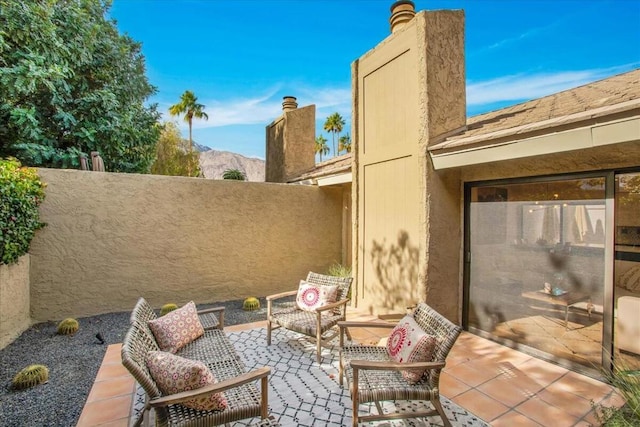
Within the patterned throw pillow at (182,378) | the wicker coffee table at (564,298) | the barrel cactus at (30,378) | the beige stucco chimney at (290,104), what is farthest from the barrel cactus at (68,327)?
the beige stucco chimney at (290,104)

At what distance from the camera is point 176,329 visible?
395cm

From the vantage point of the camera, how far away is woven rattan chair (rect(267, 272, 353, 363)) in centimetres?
483

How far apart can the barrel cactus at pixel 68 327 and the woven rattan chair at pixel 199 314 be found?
2.58 m

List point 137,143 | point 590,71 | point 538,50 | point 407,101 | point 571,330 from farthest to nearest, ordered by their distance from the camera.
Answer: point 538,50
point 590,71
point 137,143
point 407,101
point 571,330

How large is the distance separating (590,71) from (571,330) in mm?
13032

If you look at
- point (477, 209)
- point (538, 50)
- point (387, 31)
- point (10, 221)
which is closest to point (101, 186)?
point (10, 221)

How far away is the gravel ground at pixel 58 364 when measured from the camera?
352 centimetres

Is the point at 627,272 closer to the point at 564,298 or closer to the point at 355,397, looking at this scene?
the point at 564,298

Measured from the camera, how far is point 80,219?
6641mm

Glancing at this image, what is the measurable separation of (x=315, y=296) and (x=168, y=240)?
4212mm

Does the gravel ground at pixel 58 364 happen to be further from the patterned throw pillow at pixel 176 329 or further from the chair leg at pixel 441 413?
the chair leg at pixel 441 413

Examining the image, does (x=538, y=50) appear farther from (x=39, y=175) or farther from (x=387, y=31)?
(x=39, y=175)

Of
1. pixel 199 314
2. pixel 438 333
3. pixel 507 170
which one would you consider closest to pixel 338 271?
pixel 199 314

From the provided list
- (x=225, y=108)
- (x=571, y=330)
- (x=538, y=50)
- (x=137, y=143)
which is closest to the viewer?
(x=571, y=330)
